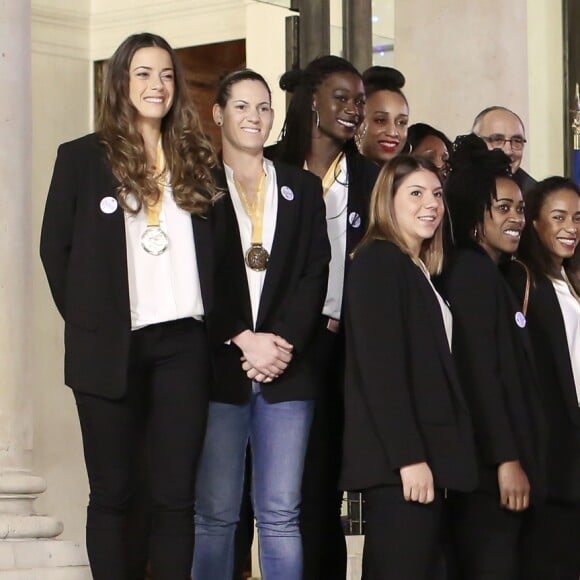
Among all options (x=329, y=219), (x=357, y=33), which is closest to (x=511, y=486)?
(x=329, y=219)

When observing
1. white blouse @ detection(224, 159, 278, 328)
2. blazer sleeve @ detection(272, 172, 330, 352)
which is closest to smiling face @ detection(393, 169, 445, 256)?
blazer sleeve @ detection(272, 172, 330, 352)

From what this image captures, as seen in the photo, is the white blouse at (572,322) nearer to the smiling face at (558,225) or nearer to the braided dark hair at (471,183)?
the smiling face at (558,225)

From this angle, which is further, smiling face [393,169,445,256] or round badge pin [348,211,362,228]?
round badge pin [348,211,362,228]

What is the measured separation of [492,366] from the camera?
4738mm

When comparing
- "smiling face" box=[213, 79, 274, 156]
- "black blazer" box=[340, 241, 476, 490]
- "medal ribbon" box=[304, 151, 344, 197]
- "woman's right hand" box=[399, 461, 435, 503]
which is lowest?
"woman's right hand" box=[399, 461, 435, 503]

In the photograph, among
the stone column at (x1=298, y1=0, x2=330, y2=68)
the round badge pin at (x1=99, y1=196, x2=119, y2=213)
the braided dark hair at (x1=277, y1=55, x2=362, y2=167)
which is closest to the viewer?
the round badge pin at (x1=99, y1=196, x2=119, y2=213)

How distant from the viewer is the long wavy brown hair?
4289mm

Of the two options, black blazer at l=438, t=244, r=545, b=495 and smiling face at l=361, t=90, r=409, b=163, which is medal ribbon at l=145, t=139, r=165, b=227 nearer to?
black blazer at l=438, t=244, r=545, b=495

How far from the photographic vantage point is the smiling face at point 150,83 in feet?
14.3

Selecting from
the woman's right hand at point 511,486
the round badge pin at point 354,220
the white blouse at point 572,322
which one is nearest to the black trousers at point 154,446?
the round badge pin at point 354,220

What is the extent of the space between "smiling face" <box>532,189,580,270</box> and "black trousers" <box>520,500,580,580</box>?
83 cm

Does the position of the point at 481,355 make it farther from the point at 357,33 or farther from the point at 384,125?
the point at 357,33

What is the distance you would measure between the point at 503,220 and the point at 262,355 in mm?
Result: 1069

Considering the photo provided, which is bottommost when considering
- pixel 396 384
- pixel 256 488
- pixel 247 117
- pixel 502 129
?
pixel 256 488
